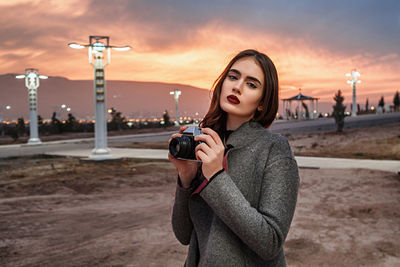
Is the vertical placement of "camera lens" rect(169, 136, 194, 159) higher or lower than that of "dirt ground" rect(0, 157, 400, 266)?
higher

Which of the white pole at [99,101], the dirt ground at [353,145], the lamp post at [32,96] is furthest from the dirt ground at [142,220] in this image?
the lamp post at [32,96]

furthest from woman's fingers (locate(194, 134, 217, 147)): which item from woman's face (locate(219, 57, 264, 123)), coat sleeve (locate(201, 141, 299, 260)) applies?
woman's face (locate(219, 57, 264, 123))

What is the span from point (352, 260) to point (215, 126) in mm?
3310

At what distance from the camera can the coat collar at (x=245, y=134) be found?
1.30 metres

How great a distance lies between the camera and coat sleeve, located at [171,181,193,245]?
1.38 m

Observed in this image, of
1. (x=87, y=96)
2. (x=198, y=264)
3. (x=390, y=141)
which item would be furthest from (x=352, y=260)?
(x=87, y=96)

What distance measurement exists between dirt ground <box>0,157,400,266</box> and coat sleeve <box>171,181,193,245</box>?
2.70 metres

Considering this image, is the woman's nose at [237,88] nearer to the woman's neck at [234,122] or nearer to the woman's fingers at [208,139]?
the woman's neck at [234,122]

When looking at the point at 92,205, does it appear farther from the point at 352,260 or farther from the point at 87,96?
the point at 87,96

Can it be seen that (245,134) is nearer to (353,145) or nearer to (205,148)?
(205,148)

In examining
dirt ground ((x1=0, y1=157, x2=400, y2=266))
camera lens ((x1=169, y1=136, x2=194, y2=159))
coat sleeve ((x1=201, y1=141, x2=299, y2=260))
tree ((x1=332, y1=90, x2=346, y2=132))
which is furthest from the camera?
tree ((x1=332, y1=90, x2=346, y2=132))

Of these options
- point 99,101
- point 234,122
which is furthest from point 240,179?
point 99,101

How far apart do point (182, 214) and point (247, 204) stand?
0.37 metres

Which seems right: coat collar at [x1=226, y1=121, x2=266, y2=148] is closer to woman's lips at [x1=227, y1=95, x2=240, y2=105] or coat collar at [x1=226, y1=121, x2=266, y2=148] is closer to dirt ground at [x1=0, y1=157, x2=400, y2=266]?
woman's lips at [x1=227, y1=95, x2=240, y2=105]
